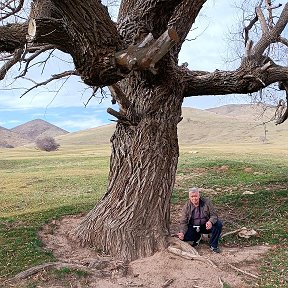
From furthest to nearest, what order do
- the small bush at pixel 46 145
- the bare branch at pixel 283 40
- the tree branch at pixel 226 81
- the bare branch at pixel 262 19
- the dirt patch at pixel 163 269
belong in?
the small bush at pixel 46 145 → the bare branch at pixel 283 40 → the bare branch at pixel 262 19 → the tree branch at pixel 226 81 → the dirt patch at pixel 163 269

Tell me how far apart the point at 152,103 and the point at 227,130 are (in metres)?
136

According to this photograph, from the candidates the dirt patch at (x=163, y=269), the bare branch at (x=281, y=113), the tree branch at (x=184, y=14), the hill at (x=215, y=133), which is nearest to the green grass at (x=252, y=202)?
the dirt patch at (x=163, y=269)

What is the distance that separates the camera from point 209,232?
8391 mm

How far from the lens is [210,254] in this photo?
8.01 metres

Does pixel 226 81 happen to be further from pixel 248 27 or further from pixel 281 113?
pixel 281 113

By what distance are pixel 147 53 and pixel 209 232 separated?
4192 mm

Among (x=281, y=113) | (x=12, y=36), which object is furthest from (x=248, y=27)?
(x=12, y=36)

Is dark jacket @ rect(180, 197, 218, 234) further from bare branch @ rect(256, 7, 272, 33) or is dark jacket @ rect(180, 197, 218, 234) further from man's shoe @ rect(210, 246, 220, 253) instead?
bare branch @ rect(256, 7, 272, 33)

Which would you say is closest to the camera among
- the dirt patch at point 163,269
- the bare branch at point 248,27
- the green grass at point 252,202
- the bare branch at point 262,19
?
the dirt patch at point 163,269

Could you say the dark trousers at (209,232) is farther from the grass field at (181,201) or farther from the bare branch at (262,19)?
the bare branch at (262,19)

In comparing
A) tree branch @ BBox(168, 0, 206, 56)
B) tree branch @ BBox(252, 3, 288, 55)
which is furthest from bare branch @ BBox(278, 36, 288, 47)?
tree branch @ BBox(168, 0, 206, 56)

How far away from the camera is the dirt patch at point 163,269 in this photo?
671 cm

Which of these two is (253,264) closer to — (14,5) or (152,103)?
(152,103)

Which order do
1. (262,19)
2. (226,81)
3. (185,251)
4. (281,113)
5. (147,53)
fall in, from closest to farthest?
(147,53) → (185,251) → (226,81) → (262,19) → (281,113)
